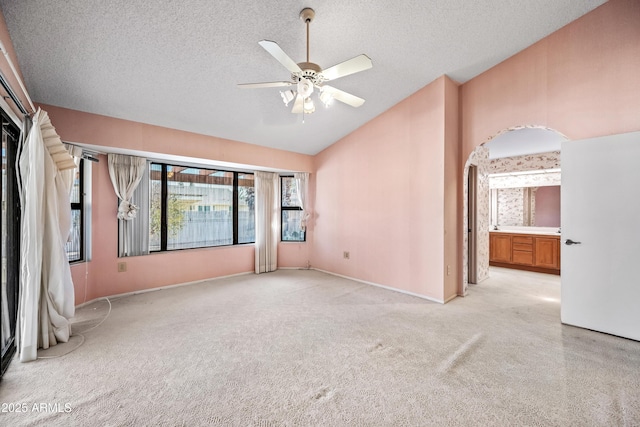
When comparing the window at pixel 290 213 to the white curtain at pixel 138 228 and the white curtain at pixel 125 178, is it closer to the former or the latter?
the white curtain at pixel 138 228

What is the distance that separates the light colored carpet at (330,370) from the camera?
62.2 inches

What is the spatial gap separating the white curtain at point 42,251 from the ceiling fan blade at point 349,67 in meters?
2.44

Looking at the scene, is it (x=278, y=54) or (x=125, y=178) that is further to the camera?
(x=125, y=178)

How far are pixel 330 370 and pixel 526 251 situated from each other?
514 cm

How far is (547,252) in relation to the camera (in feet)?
16.0

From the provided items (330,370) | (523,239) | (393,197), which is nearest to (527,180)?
(523,239)

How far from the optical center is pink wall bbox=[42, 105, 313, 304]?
3.22 meters

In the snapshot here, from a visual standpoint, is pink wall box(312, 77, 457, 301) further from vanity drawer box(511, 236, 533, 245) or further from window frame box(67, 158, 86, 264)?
window frame box(67, 158, 86, 264)

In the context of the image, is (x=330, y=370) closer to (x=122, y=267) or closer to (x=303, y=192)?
(x=122, y=267)

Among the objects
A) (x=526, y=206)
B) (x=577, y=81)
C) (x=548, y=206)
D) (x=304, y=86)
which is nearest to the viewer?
(x=304, y=86)

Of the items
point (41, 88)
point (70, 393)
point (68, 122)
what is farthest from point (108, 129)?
point (70, 393)

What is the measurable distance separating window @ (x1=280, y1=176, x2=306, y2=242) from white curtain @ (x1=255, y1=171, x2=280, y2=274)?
0.26m

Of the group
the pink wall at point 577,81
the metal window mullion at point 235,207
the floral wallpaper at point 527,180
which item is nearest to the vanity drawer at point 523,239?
the floral wallpaper at point 527,180

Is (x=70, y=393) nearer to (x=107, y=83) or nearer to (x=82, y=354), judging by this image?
(x=82, y=354)
